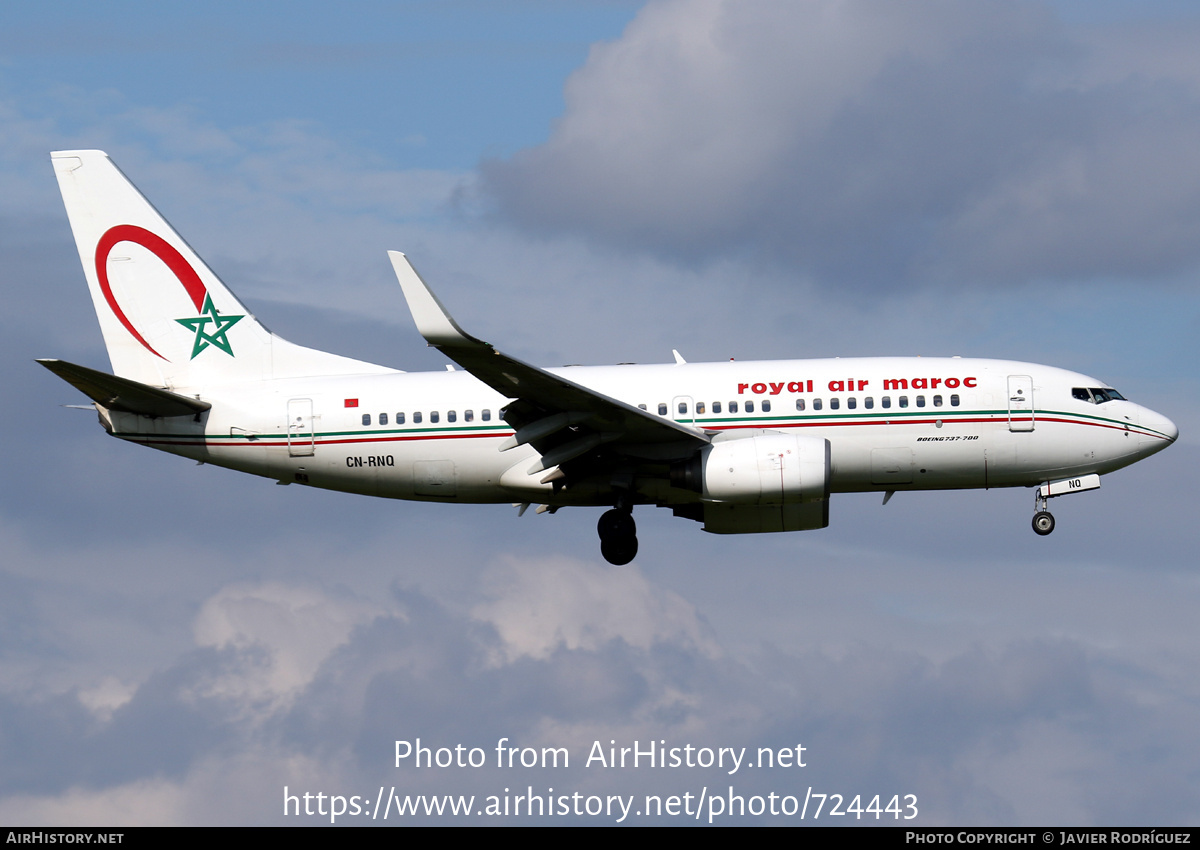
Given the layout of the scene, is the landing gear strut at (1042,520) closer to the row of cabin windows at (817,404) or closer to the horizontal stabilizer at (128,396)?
the row of cabin windows at (817,404)

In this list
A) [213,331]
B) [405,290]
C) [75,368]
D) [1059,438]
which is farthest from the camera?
[213,331]

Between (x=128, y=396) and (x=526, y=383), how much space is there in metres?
10.7

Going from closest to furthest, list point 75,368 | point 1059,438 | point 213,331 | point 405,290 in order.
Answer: point 405,290, point 75,368, point 1059,438, point 213,331

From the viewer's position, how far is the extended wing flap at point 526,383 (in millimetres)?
27516

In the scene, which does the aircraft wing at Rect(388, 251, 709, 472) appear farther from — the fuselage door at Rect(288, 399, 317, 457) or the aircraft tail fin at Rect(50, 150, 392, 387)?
the aircraft tail fin at Rect(50, 150, 392, 387)

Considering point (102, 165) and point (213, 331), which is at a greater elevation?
point (102, 165)

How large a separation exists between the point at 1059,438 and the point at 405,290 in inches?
672

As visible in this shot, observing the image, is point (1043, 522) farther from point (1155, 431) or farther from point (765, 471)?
point (765, 471)

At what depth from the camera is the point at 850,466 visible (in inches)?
1337

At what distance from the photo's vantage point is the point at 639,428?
108 ft

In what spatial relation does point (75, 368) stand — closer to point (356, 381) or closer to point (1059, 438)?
point (356, 381)

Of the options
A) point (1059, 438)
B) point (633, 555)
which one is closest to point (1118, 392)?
point (1059, 438)

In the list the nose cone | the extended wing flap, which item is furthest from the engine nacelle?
the nose cone

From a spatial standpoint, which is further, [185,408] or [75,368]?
[185,408]
